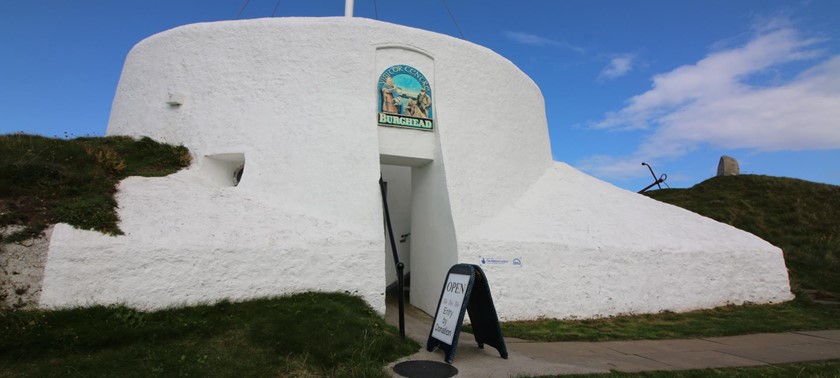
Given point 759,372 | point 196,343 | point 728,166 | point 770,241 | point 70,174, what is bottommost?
point 759,372

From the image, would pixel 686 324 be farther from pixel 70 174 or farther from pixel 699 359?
pixel 70 174

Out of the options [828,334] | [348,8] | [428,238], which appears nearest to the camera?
[828,334]

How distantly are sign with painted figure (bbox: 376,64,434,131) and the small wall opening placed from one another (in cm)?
278

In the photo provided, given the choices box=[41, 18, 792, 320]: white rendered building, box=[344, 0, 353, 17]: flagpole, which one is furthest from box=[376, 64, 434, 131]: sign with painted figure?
box=[344, 0, 353, 17]: flagpole

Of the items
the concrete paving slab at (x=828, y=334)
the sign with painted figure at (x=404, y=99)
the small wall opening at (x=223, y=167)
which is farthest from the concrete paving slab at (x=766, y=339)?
the small wall opening at (x=223, y=167)

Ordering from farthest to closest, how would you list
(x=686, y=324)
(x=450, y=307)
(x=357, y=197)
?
(x=686, y=324) → (x=357, y=197) → (x=450, y=307)

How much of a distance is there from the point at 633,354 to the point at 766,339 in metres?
3.00

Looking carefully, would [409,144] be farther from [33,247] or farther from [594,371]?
[33,247]

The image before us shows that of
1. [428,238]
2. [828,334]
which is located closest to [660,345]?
[828,334]

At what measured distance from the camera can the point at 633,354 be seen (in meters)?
7.15

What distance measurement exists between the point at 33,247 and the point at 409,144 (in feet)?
20.2

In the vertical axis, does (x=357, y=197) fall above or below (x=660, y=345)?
above

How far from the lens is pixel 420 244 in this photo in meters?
10.9

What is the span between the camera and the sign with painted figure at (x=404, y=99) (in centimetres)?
973
